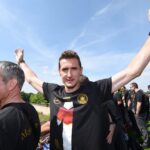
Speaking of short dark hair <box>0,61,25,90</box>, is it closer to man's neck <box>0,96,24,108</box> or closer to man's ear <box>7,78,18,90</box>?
man's ear <box>7,78,18,90</box>

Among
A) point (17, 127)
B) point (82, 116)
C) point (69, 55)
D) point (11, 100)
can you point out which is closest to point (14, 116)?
point (17, 127)

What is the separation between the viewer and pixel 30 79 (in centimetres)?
433

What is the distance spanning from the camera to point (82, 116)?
11.7ft

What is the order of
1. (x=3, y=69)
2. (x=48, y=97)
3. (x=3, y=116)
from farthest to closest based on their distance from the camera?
(x=48, y=97), (x=3, y=69), (x=3, y=116)

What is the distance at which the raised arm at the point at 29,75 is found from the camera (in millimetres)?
4238

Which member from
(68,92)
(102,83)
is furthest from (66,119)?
(102,83)

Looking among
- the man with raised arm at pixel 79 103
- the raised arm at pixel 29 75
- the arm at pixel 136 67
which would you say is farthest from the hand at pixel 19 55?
the arm at pixel 136 67

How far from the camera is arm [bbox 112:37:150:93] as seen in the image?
3594 millimetres

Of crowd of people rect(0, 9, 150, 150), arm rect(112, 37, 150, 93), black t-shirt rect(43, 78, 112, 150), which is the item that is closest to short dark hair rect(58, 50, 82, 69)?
crowd of people rect(0, 9, 150, 150)

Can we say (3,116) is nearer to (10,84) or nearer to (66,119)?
(10,84)

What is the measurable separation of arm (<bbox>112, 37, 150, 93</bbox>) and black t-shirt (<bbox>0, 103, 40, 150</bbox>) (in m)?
1.06

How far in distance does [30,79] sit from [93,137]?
1.27 metres

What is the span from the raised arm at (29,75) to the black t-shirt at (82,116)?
45 centimetres

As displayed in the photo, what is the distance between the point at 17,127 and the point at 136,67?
1449 millimetres
